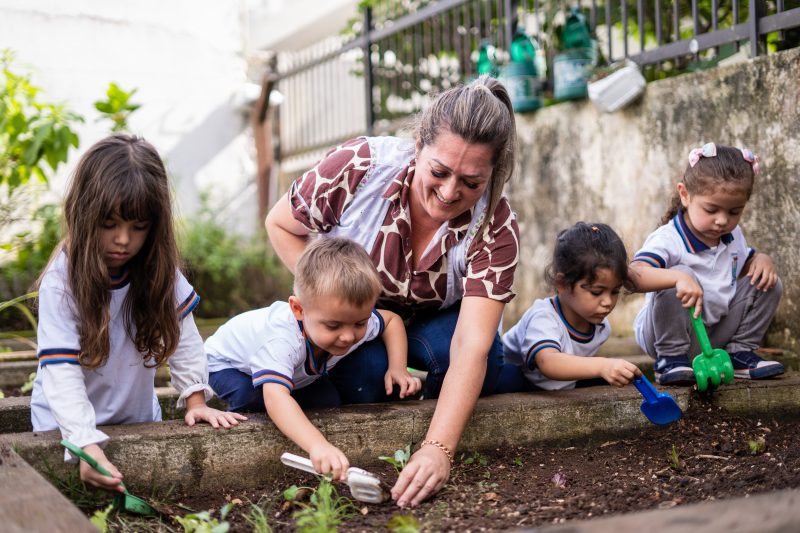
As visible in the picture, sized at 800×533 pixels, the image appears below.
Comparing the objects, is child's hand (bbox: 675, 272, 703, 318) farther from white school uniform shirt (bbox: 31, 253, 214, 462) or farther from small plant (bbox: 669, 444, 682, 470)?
white school uniform shirt (bbox: 31, 253, 214, 462)

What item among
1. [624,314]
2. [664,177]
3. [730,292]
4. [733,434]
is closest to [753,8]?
[664,177]

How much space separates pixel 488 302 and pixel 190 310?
2.93 ft

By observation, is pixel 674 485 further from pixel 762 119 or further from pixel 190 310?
pixel 762 119

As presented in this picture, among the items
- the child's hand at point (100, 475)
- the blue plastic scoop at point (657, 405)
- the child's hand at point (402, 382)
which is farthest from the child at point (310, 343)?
the blue plastic scoop at point (657, 405)

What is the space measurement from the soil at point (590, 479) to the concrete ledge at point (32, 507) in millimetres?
448

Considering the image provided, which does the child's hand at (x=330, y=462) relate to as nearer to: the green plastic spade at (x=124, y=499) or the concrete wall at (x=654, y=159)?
the green plastic spade at (x=124, y=499)

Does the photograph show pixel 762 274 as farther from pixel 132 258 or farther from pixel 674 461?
pixel 132 258

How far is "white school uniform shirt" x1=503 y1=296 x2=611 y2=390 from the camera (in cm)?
289

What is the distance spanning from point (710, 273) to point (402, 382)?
1275mm

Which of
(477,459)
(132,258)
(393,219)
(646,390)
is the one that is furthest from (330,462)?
(646,390)

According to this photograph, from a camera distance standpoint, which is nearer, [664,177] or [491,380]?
[491,380]

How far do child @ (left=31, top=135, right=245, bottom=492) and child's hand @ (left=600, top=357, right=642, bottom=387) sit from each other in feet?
3.68

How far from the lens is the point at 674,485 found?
2.14 meters

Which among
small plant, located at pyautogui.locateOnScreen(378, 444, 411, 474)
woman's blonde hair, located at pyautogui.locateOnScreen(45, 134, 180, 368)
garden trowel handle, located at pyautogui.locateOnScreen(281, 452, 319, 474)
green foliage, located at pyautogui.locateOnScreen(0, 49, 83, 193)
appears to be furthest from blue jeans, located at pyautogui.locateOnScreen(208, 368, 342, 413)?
green foliage, located at pyautogui.locateOnScreen(0, 49, 83, 193)
